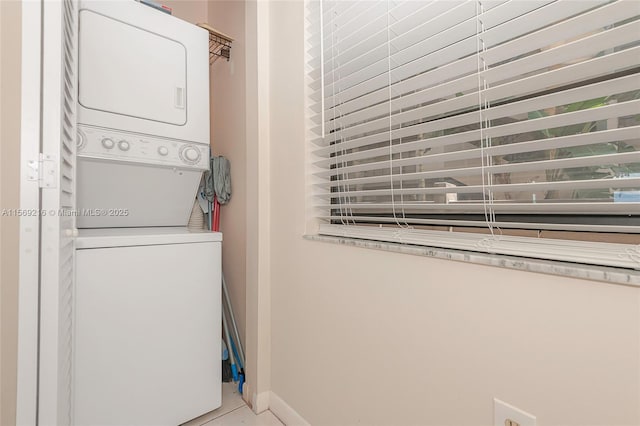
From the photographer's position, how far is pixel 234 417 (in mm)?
1607

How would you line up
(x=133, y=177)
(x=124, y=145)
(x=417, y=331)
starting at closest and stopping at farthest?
(x=417, y=331) → (x=124, y=145) → (x=133, y=177)

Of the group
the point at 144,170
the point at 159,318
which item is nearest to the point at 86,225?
the point at 144,170

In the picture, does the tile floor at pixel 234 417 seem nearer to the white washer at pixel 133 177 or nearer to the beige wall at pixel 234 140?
the beige wall at pixel 234 140

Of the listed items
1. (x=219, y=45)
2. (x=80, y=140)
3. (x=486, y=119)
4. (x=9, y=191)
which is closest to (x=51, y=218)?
(x=9, y=191)

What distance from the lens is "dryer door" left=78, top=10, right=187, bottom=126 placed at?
1439 millimetres

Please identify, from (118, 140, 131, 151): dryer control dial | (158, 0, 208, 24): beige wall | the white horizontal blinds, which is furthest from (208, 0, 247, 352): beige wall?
the white horizontal blinds

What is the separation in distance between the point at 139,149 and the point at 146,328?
863 millimetres

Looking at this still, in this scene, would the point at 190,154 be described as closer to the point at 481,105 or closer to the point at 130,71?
the point at 130,71

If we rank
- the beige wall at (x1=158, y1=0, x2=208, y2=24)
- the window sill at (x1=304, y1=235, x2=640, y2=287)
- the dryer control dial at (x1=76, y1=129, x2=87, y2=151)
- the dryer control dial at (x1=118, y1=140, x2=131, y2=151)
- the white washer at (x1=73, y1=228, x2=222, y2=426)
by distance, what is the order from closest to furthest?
the window sill at (x1=304, y1=235, x2=640, y2=287) → the white washer at (x1=73, y1=228, x2=222, y2=426) → the dryer control dial at (x1=76, y1=129, x2=87, y2=151) → the dryer control dial at (x1=118, y1=140, x2=131, y2=151) → the beige wall at (x1=158, y1=0, x2=208, y2=24)

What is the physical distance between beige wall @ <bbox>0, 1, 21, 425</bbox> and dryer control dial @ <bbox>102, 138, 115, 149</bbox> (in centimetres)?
73

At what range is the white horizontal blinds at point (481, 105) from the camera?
0.69m

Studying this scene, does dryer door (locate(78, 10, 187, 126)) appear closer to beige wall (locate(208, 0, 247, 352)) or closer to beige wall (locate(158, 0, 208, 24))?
beige wall (locate(208, 0, 247, 352))

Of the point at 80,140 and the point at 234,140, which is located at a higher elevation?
the point at 234,140

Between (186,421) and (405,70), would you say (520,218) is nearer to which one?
(405,70)
